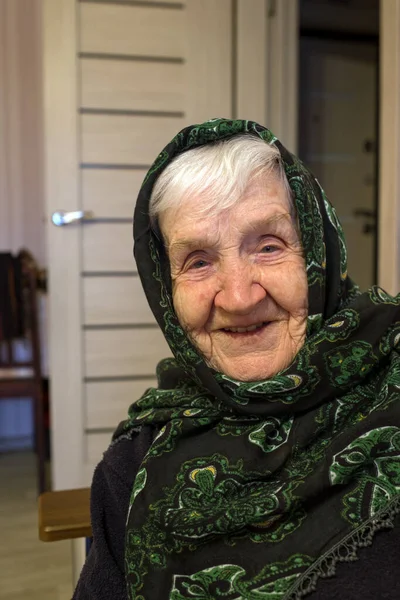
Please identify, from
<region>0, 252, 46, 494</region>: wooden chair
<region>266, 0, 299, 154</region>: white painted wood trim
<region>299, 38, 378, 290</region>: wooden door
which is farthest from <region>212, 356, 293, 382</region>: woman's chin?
<region>299, 38, 378, 290</region>: wooden door

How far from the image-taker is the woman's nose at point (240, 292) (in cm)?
90

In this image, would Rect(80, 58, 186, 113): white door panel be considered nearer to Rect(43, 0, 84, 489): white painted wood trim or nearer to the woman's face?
Rect(43, 0, 84, 489): white painted wood trim

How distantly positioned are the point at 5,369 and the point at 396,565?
8.78 ft

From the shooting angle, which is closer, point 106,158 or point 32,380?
point 106,158

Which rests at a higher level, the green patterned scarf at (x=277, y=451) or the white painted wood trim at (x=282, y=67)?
the white painted wood trim at (x=282, y=67)

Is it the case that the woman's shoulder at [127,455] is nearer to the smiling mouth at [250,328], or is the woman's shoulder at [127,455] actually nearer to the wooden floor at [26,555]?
the smiling mouth at [250,328]

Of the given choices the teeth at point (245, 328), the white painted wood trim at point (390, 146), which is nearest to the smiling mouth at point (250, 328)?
the teeth at point (245, 328)

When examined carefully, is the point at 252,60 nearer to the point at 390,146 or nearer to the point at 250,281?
the point at 390,146

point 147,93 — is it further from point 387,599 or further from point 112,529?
point 387,599

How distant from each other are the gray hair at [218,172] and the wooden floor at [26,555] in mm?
1357

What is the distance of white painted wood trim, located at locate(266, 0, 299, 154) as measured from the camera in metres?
2.58

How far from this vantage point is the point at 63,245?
2.45m

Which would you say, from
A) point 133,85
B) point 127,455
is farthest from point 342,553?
point 133,85

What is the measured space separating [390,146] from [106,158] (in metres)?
1.12
